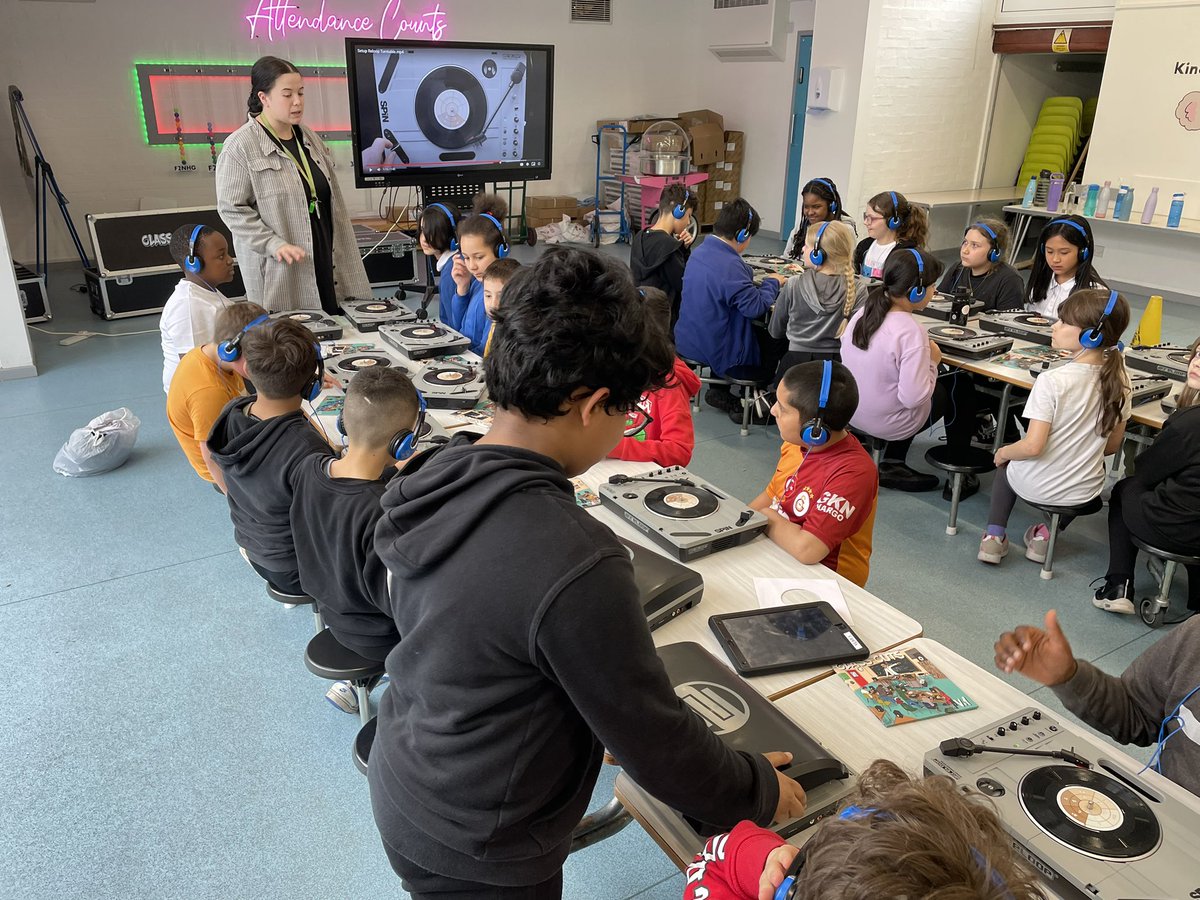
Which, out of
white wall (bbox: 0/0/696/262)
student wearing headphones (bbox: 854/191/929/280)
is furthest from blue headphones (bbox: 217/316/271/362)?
white wall (bbox: 0/0/696/262)

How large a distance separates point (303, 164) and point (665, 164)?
5.92 meters

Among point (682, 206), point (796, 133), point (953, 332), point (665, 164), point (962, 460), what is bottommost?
point (962, 460)

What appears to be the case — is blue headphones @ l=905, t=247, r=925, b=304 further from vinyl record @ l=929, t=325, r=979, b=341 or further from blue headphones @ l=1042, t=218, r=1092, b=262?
blue headphones @ l=1042, t=218, r=1092, b=262

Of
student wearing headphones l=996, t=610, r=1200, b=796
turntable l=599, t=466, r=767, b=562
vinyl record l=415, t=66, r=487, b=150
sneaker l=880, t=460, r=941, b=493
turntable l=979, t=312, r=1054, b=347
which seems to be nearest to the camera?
student wearing headphones l=996, t=610, r=1200, b=796

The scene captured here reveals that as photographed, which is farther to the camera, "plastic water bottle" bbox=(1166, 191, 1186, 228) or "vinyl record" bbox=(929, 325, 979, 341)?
"plastic water bottle" bbox=(1166, 191, 1186, 228)

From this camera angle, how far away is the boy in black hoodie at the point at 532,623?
96cm

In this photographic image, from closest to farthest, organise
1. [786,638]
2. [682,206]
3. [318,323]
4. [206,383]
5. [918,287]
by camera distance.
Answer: [786,638] < [206,383] < [918,287] < [318,323] < [682,206]

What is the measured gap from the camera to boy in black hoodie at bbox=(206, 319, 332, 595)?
2.35m

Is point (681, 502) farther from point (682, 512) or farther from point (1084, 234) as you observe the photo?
point (1084, 234)

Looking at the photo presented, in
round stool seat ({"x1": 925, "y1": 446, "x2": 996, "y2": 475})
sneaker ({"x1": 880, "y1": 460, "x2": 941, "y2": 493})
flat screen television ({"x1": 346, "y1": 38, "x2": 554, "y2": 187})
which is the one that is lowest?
sneaker ({"x1": 880, "y1": 460, "x2": 941, "y2": 493})

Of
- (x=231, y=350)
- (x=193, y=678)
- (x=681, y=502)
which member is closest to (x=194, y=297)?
(x=231, y=350)

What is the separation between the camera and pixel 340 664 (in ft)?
7.14

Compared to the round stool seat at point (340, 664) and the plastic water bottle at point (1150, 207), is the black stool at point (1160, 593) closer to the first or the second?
the round stool seat at point (340, 664)

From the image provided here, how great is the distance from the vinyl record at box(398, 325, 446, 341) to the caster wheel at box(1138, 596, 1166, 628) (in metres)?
2.90
